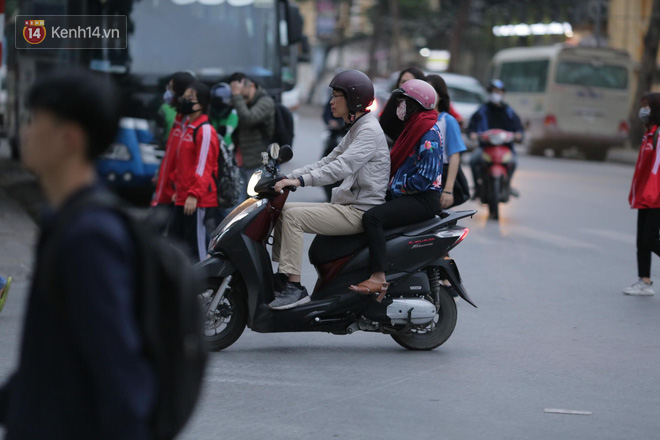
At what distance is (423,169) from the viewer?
6.52 meters

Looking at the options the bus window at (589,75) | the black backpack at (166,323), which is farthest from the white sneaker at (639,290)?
the bus window at (589,75)

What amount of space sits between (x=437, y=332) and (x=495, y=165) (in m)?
7.53

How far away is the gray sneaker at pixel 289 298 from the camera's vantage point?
631 cm

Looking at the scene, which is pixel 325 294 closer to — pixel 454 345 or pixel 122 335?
pixel 454 345

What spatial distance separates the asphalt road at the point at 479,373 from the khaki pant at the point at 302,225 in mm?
613

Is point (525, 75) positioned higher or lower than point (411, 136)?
lower

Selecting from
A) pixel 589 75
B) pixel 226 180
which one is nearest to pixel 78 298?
pixel 226 180

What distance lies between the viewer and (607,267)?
1059 centimetres

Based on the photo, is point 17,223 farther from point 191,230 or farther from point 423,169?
point 423,169

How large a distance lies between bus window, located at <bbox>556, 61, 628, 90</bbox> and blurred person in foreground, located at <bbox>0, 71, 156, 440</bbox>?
2970 centimetres

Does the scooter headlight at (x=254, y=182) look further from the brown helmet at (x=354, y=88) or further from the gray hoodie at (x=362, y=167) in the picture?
the brown helmet at (x=354, y=88)

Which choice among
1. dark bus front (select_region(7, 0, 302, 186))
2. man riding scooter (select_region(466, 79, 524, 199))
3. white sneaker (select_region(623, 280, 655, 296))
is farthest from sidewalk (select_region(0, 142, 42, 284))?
man riding scooter (select_region(466, 79, 524, 199))

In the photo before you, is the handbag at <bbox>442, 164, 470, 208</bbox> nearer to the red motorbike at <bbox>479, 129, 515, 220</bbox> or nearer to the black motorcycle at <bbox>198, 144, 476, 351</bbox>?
the black motorcycle at <bbox>198, 144, 476, 351</bbox>

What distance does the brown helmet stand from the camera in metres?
6.39
